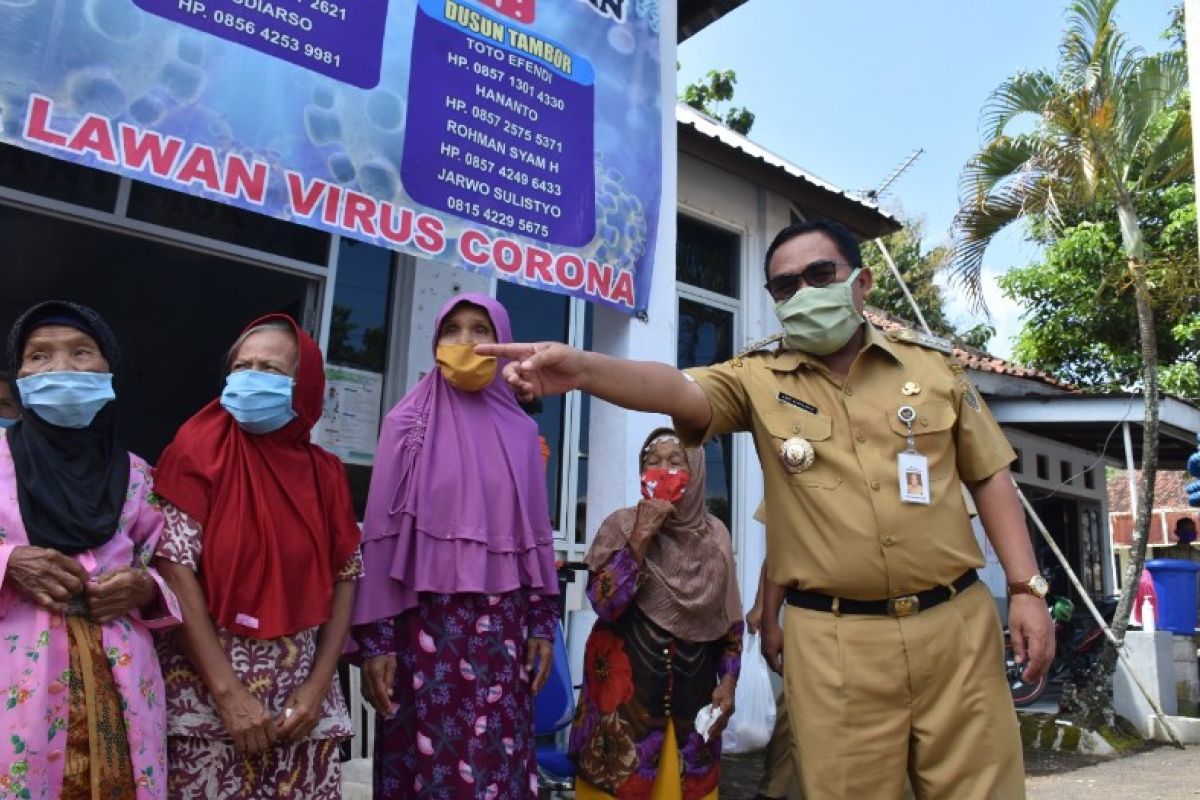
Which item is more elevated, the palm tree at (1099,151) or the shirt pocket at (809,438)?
the palm tree at (1099,151)

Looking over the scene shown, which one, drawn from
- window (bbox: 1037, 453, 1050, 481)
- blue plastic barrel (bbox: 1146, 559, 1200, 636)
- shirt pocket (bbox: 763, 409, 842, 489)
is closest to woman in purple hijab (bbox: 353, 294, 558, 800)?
shirt pocket (bbox: 763, 409, 842, 489)

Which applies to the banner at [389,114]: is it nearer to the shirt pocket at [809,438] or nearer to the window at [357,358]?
the window at [357,358]

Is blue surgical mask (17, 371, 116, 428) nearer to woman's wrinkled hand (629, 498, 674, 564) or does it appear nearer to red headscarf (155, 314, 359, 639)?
red headscarf (155, 314, 359, 639)

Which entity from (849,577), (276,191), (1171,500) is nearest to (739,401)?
(849,577)

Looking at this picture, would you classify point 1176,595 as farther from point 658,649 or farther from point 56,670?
point 56,670

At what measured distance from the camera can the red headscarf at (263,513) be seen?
2.23 m

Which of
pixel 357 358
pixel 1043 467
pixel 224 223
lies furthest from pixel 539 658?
Result: pixel 1043 467

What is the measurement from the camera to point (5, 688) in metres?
1.90

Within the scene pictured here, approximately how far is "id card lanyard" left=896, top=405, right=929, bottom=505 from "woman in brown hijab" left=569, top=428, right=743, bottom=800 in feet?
3.76

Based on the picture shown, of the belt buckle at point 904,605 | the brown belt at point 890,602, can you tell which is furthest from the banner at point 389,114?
the belt buckle at point 904,605

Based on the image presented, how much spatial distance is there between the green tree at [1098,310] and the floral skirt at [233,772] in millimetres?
11462

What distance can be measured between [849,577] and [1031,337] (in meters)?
12.6

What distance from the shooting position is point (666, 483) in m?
3.22

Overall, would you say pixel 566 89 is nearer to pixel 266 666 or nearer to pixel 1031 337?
pixel 266 666
